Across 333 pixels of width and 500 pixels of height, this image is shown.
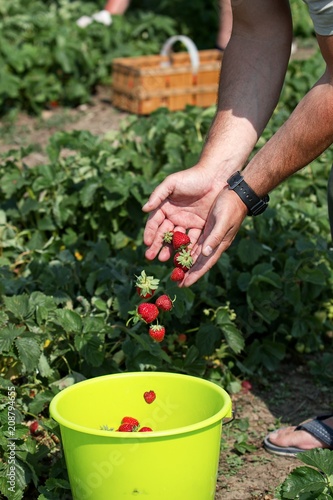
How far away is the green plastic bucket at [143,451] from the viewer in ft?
7.18

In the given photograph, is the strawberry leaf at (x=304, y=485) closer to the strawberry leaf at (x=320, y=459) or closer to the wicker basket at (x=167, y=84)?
the strawberry leaf at (x=320, y=459)

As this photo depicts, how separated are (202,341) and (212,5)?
256 inches

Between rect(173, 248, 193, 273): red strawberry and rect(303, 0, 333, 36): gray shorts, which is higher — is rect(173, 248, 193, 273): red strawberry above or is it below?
below

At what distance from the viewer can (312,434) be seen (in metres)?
2.92

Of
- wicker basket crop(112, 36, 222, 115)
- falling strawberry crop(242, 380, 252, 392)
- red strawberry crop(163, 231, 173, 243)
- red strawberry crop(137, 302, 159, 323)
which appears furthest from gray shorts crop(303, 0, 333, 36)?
wicker basket crop(112, 36, 222, 115)

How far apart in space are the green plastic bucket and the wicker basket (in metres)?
4.31

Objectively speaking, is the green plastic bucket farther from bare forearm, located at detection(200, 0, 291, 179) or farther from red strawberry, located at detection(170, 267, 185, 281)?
bare forearm, located at detection(200, 0, 291, 179)

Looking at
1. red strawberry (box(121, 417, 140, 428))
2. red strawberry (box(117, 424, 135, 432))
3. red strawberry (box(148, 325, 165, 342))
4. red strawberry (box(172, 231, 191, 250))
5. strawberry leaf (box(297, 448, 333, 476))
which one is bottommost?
strawberry leaf (box(297, 448, 333, 476))

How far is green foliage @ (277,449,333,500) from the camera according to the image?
2.32 metres

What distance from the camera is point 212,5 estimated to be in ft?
29.7

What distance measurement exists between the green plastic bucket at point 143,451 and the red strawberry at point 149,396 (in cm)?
9

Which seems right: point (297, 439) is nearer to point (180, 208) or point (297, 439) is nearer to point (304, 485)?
point (304, 485)

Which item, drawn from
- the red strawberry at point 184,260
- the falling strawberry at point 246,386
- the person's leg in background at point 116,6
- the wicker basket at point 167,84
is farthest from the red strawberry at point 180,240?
the person's leg in background at point 116,6

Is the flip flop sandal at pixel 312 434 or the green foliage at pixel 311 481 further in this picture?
the flip flop sandal at pixel 312 434
